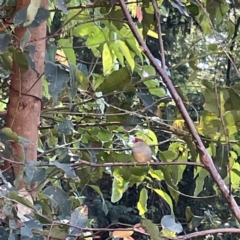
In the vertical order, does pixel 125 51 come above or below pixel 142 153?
above

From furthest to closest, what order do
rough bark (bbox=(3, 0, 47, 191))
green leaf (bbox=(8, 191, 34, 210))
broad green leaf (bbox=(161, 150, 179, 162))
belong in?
broad green leaf (bbox=(161, 150, 179, 162)), rough bark (bbox=(3, 0, 47, 191)), green leaf (bbox=(8, 191, 34, 210))

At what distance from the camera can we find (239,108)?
50 cm

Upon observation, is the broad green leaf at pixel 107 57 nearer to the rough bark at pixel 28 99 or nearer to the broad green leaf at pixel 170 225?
the rough bark at pixel 28 99

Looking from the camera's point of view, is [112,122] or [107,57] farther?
[107,57]

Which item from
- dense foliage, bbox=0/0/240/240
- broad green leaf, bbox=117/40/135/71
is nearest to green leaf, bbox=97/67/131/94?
dense foliage, bbox=0/0/240/240

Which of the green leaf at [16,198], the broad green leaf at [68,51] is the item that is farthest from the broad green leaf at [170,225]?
the broad green leaf at [68,51]

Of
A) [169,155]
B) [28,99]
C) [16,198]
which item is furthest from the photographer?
[169,155]

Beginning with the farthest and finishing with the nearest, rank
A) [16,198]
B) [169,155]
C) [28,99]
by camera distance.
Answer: [169,155]
[28,99]
[16,198]

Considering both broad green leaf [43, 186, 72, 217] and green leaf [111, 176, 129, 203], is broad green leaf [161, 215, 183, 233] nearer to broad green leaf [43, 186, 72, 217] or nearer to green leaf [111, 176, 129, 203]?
broad green leaf [43, 186, 72, 217]

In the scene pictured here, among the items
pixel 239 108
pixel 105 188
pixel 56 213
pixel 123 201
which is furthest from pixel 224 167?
pixel 123 201

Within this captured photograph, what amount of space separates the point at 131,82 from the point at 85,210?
6.5 inches

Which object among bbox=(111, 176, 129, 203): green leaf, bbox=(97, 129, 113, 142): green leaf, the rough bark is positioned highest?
the rough bark

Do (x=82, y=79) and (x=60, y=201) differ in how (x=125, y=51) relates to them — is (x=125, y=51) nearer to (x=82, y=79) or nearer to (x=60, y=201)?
(x=82, y=79)

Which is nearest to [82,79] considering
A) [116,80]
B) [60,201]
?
[116,80]
